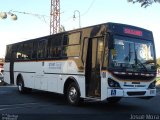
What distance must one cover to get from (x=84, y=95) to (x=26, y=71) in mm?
7228

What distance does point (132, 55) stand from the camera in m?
14.5

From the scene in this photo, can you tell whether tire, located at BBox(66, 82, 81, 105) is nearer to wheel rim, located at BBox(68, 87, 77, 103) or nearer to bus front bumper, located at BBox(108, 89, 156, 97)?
A: wheel rim, located at BBox(68, 87, 77, 103)

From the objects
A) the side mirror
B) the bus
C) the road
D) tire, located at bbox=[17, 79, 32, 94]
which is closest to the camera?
the road

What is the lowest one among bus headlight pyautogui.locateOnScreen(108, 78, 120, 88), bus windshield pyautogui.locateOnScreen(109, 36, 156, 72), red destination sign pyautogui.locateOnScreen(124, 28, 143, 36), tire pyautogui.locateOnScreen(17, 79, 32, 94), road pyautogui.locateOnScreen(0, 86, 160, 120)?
road pyautogui.locateOnScreen(0, 86, 160, 120)

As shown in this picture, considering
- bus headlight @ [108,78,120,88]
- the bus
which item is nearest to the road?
the bus

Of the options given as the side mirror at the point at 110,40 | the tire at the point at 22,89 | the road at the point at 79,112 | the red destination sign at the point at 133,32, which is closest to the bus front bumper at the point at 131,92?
the road at the point at 79,112

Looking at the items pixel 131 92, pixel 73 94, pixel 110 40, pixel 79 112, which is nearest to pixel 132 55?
pixel 110 40

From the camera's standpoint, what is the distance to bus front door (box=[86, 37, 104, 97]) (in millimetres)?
14442

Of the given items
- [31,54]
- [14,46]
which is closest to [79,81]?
[31,54]

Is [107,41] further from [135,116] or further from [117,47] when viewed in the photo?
[135,116]

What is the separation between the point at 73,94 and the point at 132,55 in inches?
121

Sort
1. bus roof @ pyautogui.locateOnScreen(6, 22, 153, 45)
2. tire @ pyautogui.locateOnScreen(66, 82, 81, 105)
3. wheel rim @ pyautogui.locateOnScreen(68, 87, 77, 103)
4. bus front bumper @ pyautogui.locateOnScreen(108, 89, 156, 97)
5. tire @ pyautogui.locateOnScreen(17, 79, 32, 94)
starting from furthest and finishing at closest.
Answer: tire @ pyautogui.locateOnScreen(17, 79, 32, 94) → wheel rim @ pyautogui.locateOnScreen(68, 87, 77, 103) → tire @ pyautogui.locateOnScreen(66, 82, 81, 105) → bus roof @ pyautogui.locateOnScreen(6, 22, 153, 45) → bus front bumper @ pyautogui.locateOnScreen(108, 89, 156, 97)

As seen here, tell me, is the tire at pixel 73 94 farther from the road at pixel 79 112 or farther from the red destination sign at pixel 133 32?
the red destination sign at pixel 133 32

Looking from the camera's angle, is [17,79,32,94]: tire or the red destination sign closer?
the red destination sign
